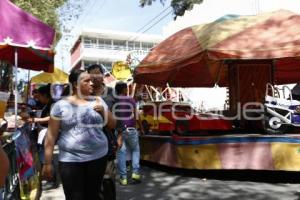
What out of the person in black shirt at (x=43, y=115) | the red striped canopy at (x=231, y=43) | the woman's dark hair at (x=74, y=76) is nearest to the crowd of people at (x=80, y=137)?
the woman's dark hair at (x=74, y=76)

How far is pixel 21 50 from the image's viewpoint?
793 cm

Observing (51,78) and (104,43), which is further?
(104,43)

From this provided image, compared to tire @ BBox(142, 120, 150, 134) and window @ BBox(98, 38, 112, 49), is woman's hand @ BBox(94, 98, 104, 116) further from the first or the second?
window @ BBox(98, 38, 112, 49)

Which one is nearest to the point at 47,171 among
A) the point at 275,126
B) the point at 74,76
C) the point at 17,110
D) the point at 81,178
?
the point at 81,178

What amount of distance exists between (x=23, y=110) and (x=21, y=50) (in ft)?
4.51

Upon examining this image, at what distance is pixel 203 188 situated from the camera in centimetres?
811

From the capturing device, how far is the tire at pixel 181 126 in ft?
35.9

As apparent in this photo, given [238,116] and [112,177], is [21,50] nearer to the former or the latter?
[112,177]

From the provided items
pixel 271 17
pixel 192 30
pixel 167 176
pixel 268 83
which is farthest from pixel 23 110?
pixel 268 83

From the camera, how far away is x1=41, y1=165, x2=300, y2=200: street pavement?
741cm

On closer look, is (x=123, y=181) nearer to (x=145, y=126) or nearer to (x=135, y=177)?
(x=135, y=177)

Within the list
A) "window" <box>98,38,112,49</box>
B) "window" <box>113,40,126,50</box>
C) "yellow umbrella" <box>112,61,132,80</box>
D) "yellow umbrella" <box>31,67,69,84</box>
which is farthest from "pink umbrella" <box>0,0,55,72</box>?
"window" <box>113,40,126,50</box>

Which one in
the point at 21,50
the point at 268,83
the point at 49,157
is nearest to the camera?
the point at 49,157

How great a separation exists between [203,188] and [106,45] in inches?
2221
